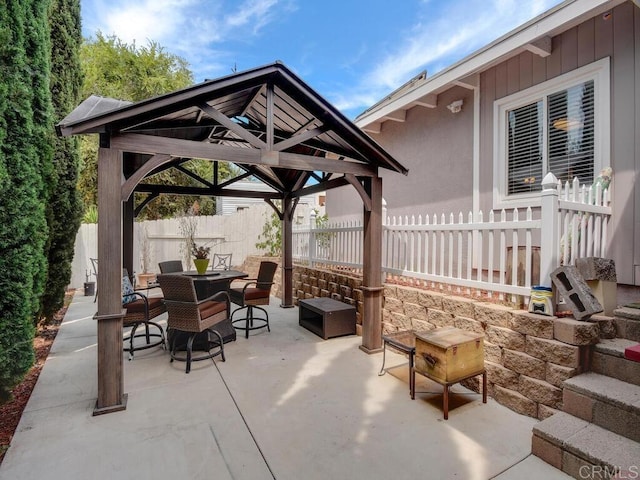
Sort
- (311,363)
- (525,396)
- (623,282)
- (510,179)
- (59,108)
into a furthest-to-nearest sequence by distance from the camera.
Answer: (510,179) → (59,108) → (311,363) → (623,282) → (525,396)

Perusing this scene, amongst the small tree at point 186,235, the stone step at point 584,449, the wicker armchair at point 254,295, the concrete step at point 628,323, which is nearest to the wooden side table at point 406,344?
the stone step at point 584,449

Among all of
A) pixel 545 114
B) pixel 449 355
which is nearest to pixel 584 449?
pixel 449 355

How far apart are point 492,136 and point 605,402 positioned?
3.88 m

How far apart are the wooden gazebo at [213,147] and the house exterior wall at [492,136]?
1688mm

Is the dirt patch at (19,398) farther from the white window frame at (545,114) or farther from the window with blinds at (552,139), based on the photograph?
the window with blinds at (552,139)

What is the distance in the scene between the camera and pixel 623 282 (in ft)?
11.9

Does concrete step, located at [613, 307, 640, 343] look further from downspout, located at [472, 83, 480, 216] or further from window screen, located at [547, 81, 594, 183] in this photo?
downspout, located at [472, 83, 480, 216]

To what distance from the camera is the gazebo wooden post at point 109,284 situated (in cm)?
285

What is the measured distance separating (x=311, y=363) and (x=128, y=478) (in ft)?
7.10

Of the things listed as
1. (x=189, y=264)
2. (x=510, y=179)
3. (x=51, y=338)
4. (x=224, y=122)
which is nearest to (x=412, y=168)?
(x=510, y=179)

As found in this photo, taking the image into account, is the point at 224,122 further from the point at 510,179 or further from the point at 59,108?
the point at 510,179

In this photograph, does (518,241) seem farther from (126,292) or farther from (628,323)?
(126,292)

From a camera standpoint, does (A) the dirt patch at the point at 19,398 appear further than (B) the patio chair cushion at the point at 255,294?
No

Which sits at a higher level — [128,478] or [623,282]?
[623,282]
